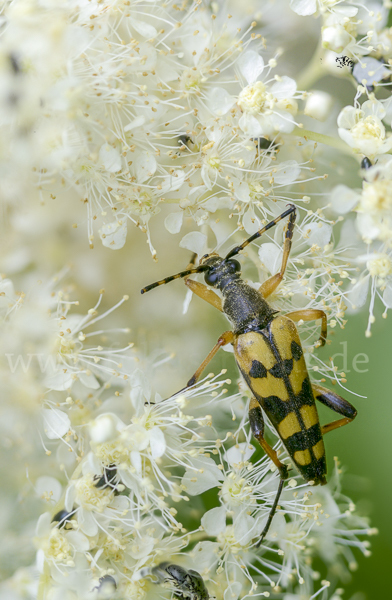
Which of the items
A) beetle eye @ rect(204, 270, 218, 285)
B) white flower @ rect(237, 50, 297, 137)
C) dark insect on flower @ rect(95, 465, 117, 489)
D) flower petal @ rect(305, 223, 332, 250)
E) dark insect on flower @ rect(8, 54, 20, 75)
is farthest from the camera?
beetle eye @ rect(204, 270, 218, 285)

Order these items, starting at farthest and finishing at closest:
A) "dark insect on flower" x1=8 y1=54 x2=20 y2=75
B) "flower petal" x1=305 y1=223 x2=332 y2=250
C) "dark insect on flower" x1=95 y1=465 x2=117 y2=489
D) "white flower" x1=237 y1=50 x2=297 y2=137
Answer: "flower petal" x1=305 y1=223 x2=332 y2=250 < "white flower" x1=237 y1=50 x2=297 y2=137 < "dark insect on flower" x1=95 y1=465 x2=117 y2=489 < "dark insect on flower" x1=8 y1=54 x2=20 y2=75

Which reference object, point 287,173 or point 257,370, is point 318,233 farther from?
point 257,370

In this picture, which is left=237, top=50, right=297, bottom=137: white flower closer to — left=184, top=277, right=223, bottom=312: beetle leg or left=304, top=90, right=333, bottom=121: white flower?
left=304, top=90, right=333, bottom=121: white flower

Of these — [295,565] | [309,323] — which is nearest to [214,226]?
[309,323]

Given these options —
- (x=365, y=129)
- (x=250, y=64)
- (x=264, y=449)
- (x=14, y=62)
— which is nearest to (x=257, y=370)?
(x=264, y=449)

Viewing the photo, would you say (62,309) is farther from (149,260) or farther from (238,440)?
(238,440)

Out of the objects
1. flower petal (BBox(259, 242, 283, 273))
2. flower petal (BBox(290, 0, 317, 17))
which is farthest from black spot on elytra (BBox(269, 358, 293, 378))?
flower petal (BBox(290, 0, 317, 17))

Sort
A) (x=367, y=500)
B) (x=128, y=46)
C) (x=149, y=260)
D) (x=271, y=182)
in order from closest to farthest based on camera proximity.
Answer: (x=128, y=46), (x=271, y=182), (x=149, y=260), (x=367, y=500)

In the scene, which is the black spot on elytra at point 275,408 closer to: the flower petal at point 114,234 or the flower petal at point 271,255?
the flower petal at point 271,255
